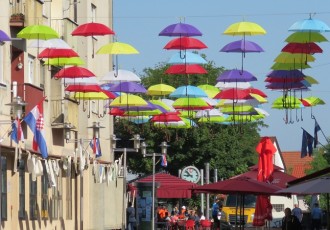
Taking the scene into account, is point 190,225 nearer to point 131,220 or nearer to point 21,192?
point 131,220

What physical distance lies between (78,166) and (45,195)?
14.4ft

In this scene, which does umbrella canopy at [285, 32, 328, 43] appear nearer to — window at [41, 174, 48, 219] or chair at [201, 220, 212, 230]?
window at [41, 174, 48, 219]

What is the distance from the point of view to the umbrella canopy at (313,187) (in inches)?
1195

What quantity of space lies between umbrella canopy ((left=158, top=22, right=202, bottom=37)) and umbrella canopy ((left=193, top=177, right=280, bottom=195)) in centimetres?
454

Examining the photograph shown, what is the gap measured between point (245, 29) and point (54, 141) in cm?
1213

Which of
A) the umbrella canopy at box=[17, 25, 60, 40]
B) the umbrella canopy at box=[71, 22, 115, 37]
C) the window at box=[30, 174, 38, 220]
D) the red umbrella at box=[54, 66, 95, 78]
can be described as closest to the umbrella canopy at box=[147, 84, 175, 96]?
the window at box=[30, 174, 38, 220]

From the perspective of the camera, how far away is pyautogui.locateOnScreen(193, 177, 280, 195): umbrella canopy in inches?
1494

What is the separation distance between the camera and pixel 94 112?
56.8 metres

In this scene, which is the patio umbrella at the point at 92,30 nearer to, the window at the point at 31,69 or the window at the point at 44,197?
the window at the point at 31,69

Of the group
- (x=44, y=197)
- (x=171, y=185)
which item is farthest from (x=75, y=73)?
(x=171, y=185)

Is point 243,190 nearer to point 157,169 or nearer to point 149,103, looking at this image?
point 149,103

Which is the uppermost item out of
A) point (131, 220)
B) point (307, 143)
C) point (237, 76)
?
point (237, 76)

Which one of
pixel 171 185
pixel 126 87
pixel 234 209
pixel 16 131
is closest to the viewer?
pixel 16 131

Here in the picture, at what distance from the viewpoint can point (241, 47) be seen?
3997 cm
